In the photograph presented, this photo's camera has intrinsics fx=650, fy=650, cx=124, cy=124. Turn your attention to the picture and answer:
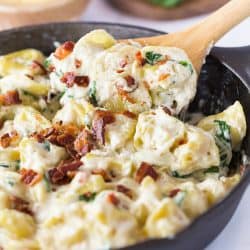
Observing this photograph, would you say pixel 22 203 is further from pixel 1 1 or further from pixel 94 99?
pixel 1 1

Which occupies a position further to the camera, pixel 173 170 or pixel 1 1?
pixel 1 1

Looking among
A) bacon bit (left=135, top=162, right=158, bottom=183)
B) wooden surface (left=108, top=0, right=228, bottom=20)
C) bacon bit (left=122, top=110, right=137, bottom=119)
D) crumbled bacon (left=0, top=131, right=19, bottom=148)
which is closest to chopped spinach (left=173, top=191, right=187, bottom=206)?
bacon bit (left=135, top=162, right=158, bottom=183)

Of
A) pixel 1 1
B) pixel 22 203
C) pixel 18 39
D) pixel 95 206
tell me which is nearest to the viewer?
pixel 95 206

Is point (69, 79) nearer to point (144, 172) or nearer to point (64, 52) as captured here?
point (64, 52)

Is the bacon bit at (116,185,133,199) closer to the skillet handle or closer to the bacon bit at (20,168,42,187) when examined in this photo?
the bacon bit at (20,168,42,187)

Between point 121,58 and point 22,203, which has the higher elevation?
point 121,58

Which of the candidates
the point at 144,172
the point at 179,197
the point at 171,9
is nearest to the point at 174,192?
the point at 179,197

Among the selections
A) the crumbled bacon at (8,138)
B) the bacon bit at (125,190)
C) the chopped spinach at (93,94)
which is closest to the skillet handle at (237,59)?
the chopped spinach at (93,94)

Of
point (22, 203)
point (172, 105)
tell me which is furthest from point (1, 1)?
point (22, 203)
